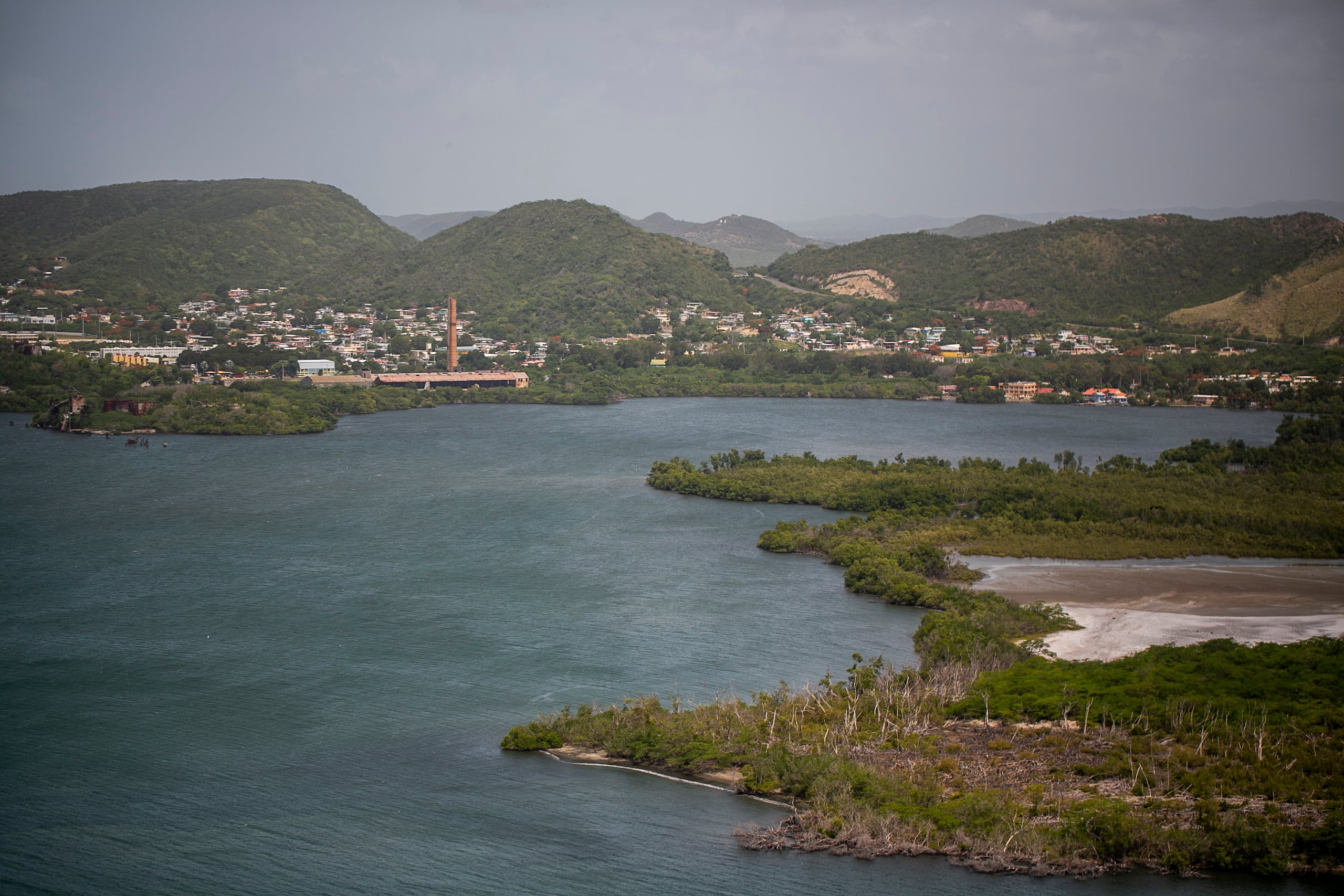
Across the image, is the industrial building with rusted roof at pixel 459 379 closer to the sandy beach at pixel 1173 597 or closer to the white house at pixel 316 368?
the white house at pixel 316 368

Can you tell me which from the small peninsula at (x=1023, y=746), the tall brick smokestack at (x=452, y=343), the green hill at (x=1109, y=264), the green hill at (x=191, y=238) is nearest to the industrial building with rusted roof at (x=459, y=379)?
the tall brick smokestack at (x=452, y=343)

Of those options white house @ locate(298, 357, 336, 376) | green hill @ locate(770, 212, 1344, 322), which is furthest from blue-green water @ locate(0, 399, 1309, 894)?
green hill @ locate(770, 212, 1344, 322)

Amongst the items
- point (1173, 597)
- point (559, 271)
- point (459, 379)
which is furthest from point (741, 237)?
point (1173, 597)

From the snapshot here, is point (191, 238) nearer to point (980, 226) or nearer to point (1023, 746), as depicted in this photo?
point (1023, 746)

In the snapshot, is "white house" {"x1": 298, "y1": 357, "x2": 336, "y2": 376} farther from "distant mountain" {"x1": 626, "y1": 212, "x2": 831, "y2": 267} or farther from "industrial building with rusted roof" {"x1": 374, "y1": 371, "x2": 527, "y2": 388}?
"distant mountain" {"x1": 626, "y1": 212, "x2": 831, "y2": 267}

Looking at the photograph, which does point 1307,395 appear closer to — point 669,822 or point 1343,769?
point 1343,769

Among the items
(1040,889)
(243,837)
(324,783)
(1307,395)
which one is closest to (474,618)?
(324,783)
